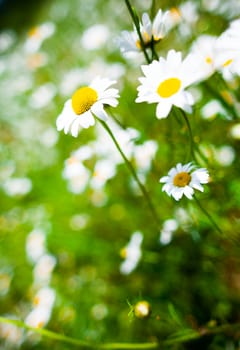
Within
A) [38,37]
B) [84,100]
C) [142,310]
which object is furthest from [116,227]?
[38,37]

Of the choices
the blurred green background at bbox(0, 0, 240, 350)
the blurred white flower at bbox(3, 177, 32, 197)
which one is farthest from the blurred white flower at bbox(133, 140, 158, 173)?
the blurred white flower at bbox(3, 177, 32, 197)

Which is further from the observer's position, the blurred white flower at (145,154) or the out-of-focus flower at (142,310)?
the blurred white flower at (145,154)

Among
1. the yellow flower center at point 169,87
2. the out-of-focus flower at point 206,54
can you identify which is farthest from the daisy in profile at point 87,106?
the out-of-focus flower at point 206,54

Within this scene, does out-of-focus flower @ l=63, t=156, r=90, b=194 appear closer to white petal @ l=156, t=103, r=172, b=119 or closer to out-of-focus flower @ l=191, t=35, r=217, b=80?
out-of-focus flower @ l=191, t=35, r=217, b=80

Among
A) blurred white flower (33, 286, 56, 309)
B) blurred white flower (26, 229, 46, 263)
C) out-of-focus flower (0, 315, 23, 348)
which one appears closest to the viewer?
blurred white flower (33, 286, 56, 309)

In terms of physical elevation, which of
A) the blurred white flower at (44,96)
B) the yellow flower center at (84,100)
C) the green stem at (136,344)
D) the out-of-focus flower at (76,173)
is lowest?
the green stem at (136,344)

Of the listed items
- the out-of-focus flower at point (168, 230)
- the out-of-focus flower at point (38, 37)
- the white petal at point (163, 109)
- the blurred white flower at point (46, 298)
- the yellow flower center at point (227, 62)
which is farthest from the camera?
the out-of-focus flower at point (38, 37)

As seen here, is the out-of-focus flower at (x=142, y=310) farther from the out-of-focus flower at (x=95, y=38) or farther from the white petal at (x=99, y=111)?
the out-of-focus flower at (x=95, y=38)

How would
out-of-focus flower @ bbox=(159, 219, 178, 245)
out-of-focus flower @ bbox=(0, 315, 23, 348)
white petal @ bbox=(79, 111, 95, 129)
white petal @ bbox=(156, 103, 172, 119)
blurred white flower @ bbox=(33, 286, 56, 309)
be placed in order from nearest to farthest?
1. white petal @ bbox=(156, 103, 172, 119)
2. white petal @ bbox=(79, 111, 95, 129)
3. out-of-focus flower @ bbox=(159, 219, 178, 245)
4. blurred white flower @ bbox=(33, 286, 56, 309)
5. out-of-focus flower @ bbox=(0, 315, 23, 348)
